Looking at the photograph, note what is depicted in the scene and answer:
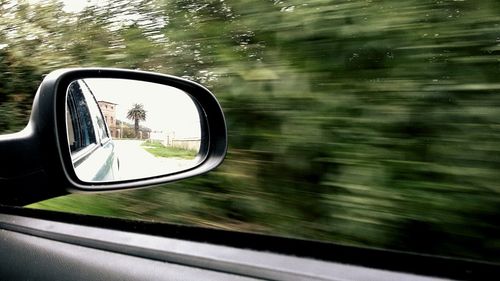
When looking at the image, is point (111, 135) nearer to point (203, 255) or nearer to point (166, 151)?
A: point (166, 151)

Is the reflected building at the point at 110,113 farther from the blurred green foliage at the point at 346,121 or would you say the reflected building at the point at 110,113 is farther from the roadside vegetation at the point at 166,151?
the blurred green foliage at the point at 346,121

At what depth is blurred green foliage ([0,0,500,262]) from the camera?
1.86m

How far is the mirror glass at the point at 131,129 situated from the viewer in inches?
61.7

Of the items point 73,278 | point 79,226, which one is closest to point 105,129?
point 79,226

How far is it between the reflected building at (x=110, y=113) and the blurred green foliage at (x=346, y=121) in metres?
0.91

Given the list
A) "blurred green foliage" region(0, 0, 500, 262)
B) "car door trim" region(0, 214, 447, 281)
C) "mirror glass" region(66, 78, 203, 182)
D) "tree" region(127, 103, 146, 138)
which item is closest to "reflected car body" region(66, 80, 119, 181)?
"mirror glass" region(66, 78, 203, 182)

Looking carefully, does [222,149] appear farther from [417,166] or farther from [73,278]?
[417,166]

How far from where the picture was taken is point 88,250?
161 cm

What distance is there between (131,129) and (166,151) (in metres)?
0.19

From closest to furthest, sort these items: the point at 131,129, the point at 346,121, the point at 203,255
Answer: the point at 203,255, the point at 131,129, the point at 346,121

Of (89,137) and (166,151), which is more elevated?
(89,137)

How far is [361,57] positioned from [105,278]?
153 centimetres

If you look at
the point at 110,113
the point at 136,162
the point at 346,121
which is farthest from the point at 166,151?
the point at 346,121

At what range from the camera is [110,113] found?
5.50 feet
